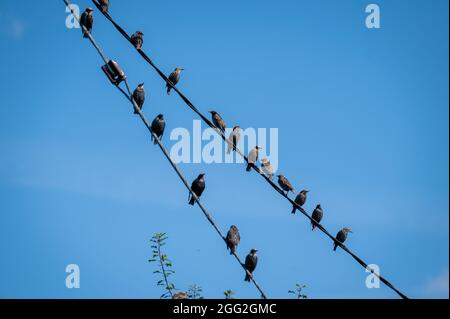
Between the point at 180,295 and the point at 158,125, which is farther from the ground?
the point at 158,125

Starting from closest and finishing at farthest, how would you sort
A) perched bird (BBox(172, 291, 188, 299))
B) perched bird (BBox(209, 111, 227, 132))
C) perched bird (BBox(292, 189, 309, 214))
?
perched bird (BBox(172, 291, 188, 299))
perched bird (BBox(209, 111, 227, 132))
perched bird (BBox(292, 189, 309, 214))

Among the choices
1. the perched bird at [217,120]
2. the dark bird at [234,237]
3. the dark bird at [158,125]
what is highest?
the perched bird at [217,120]

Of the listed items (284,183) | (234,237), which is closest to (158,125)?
(234,237)

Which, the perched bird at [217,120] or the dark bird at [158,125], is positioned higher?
the perched bird at [217,120]

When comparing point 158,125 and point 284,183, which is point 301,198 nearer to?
point 284,183

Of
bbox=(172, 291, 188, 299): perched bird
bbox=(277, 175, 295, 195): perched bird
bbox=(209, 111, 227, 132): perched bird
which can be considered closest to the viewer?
bbox=(172, 291, 188, 299): perched bird

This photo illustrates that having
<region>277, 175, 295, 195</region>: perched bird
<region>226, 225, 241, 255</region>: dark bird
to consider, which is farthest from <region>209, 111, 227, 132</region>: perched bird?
<region>226, 225, 241, 255</region>: dark bird

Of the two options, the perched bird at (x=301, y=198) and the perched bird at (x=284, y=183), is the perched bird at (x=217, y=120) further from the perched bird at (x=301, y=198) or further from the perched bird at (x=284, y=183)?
the perched bird at (x=301, y=198)

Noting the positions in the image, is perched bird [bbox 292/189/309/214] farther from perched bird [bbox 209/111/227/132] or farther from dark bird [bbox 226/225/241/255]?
dark bird [bbox 226/225/241/255]

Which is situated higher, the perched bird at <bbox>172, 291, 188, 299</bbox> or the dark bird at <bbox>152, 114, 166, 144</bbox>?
the dark bird at <bbox>152, 114, 166, 144</bbox>

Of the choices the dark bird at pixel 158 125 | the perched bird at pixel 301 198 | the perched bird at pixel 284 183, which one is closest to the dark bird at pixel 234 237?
the dark bird at pixel 158 125
